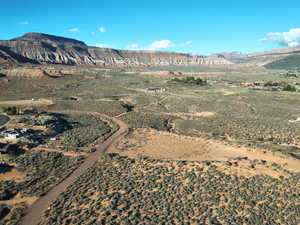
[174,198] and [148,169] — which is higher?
[174,198]

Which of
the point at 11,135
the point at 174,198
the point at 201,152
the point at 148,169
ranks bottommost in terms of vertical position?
the point at 201,152

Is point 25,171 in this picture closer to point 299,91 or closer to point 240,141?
point 240,141

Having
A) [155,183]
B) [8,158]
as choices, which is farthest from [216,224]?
[8,158]

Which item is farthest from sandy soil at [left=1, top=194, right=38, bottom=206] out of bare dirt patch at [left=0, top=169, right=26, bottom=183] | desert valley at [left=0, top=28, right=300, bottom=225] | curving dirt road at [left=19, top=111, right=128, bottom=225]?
bare dirt patch at [left=0, top=169, right=26, bottom=183]

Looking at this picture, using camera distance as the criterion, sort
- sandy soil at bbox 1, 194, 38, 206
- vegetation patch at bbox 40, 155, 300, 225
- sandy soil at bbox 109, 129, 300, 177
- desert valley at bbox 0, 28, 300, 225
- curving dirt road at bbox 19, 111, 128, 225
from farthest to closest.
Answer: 1. sandy soil at bbox 109, 129, 300, 177
2. sandy soil at bbox 1, 194, 38, 206
3. desert valley at bbox 0, 28, 300, 225
4. curving dirt road at bbox 19, 111, 128, 225
5. vegetation patch at bbox 40, 155, 300, 225

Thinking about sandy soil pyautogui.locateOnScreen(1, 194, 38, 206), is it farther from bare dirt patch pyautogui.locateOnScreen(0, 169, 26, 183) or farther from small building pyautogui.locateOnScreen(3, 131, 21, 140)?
small building pyautogui.locateOnScreen(3, 131, 21, 140)

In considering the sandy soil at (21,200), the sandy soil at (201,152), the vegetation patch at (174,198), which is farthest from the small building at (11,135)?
the sandy soil at (21,200)

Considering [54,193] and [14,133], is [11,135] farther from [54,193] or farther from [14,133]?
[54,193]

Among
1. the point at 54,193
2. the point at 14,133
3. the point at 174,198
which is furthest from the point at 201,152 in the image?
the point at 14,133
